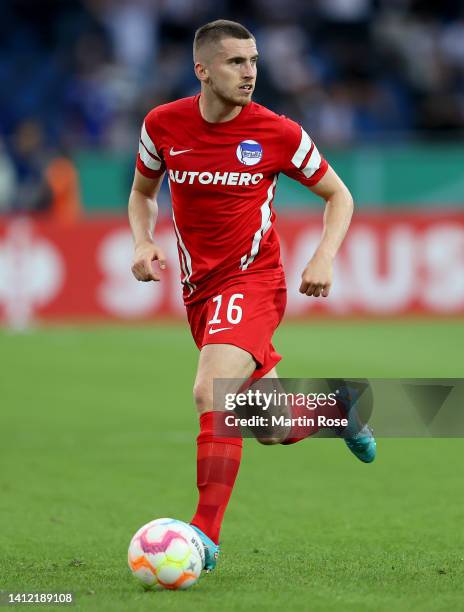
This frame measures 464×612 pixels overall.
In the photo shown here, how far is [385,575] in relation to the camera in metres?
5.29

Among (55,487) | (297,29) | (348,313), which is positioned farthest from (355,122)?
(55,487)

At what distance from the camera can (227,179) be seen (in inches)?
231

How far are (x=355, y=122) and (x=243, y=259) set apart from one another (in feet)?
55.3

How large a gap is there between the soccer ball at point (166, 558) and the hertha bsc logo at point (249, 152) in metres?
1.69

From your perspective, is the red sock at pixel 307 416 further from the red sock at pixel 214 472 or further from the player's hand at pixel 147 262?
the player's hand at pixel 147 262

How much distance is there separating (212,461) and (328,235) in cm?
117

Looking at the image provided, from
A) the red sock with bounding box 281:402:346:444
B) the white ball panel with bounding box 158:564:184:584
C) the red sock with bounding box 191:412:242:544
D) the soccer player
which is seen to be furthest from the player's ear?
the white ball panel with bounding box 158:564:184:584

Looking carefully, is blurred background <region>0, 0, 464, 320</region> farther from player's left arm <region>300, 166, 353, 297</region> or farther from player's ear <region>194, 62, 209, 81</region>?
player's ear <region>194, 62, 209, 81</region>

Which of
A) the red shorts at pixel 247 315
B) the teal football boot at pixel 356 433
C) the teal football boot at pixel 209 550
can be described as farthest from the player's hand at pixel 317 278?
the teal football boot at pixel 356 433

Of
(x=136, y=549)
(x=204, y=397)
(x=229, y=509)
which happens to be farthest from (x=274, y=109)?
(x=136, y=549)

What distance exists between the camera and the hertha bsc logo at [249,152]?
5.87 meters

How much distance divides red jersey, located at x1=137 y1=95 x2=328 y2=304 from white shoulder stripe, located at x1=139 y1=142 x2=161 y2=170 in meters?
0.15

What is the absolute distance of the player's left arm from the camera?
5.55 m

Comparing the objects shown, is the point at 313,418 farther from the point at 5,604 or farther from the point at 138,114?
the point at 138,114
